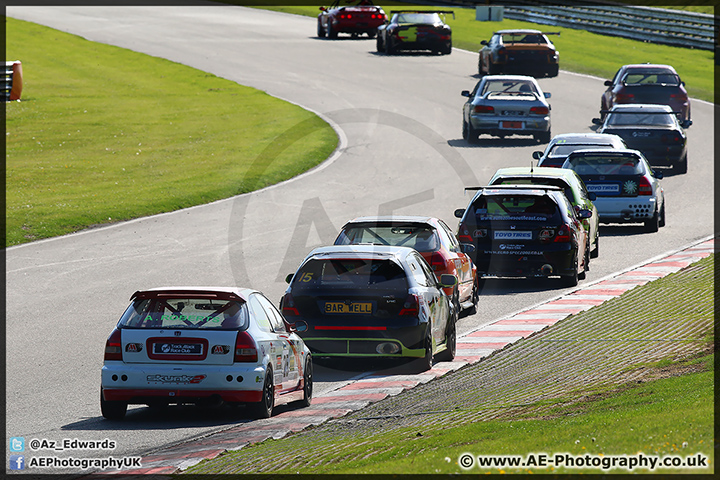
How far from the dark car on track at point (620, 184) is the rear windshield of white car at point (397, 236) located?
27.1ft

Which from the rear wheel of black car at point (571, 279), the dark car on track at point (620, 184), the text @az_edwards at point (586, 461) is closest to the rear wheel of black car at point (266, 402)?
the text @az_edwards at point (586, 461)

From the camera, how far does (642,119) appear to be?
29.7 meters

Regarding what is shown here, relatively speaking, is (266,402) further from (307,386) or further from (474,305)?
(474,305)

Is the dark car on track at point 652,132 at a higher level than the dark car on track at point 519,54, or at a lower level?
lower

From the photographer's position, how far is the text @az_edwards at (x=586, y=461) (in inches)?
247

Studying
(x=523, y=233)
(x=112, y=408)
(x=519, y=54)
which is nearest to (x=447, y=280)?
(x=523, y=233)

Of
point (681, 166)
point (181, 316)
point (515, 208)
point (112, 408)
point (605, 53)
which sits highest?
point (605, 53)

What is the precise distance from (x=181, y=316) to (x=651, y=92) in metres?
26.8

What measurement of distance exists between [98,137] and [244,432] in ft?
88.4

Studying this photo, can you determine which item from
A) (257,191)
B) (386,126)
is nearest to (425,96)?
(386,126)

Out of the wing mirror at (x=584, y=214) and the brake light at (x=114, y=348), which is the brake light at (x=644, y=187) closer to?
the wing mirror at (x=584, y=214)

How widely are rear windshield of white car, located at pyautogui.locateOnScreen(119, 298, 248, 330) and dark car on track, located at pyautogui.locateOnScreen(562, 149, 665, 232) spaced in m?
13.5

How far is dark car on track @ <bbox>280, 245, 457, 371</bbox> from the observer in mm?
12289

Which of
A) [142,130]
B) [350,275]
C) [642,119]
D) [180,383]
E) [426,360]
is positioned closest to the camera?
[180,383]
